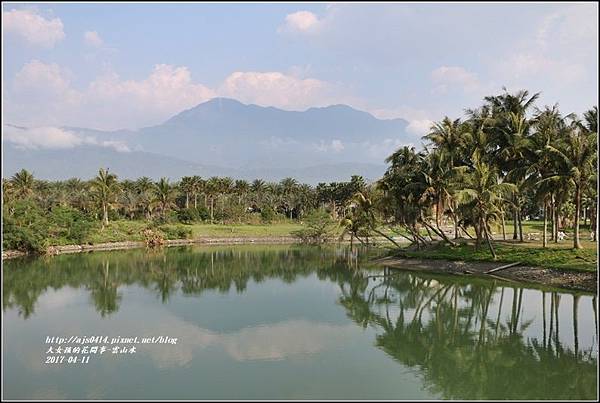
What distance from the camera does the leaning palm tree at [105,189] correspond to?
179 ft

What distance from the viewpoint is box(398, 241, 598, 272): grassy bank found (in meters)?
26.2

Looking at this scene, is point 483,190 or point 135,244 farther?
point 135,244

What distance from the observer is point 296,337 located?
17031mm

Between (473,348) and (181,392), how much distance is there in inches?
392

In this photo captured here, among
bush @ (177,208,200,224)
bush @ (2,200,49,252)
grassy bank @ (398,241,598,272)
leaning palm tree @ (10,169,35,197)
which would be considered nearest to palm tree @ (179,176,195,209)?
bush @ (177,208,200,224)

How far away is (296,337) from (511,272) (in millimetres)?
17310

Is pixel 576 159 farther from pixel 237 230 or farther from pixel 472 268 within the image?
Answer: pixel 237 230

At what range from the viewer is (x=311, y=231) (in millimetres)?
61156

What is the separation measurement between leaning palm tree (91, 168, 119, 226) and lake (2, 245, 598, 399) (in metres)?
22.7

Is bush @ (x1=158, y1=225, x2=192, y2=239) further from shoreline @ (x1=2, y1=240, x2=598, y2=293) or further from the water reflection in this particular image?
the water reflection

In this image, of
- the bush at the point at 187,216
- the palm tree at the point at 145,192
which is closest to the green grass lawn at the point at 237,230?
the bush at the point at 187,216

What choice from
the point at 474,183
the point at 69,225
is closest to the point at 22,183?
the point at 69,225

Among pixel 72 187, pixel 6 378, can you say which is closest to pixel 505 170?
pixel 6 378

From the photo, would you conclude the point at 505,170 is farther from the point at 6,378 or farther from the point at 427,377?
the point at 6,378
